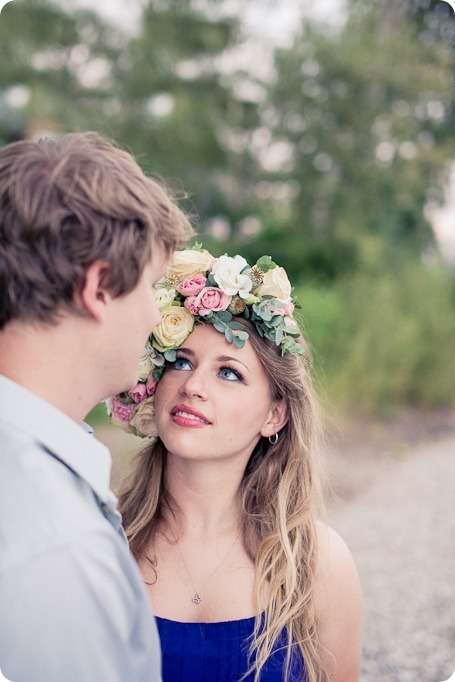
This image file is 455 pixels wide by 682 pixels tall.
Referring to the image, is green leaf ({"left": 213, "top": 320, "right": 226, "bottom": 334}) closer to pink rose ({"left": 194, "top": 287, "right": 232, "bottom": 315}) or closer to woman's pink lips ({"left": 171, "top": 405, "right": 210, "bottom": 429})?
pink rose ({"left": 194, "top": 287, "right": 232, "bottom": 315})

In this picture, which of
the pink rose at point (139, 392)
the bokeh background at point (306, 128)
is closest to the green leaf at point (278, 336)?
the pink rose at point (139, 392)

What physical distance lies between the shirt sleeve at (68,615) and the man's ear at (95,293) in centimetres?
47

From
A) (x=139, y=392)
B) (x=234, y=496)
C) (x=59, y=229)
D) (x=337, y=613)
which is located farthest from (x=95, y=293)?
(x=337, y=613)

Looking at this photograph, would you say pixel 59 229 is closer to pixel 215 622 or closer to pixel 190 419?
pixel 190 419

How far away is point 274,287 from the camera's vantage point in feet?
9.07

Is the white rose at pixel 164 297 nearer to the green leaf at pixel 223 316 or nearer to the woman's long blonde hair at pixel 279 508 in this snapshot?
the green leaf at pixel 223 316

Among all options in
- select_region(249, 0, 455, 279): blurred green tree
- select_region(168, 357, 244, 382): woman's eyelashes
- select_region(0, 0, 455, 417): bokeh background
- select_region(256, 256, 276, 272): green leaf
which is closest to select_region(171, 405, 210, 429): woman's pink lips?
select_region(168, 357, 244, 382): woman's eyelashes

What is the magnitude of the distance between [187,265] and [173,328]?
0.28 meters

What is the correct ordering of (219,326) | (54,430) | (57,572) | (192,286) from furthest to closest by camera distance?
(192,286), (219,326), (54,430), (57,572)

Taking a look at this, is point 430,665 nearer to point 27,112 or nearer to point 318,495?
point 318,495

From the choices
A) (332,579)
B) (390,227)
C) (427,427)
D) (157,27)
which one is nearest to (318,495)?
(332,579)

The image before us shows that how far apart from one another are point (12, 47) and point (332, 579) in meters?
11.6

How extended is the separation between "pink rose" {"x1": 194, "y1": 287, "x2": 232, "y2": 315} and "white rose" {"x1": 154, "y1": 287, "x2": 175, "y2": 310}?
0.38 ft

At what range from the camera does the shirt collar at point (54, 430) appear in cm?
149
